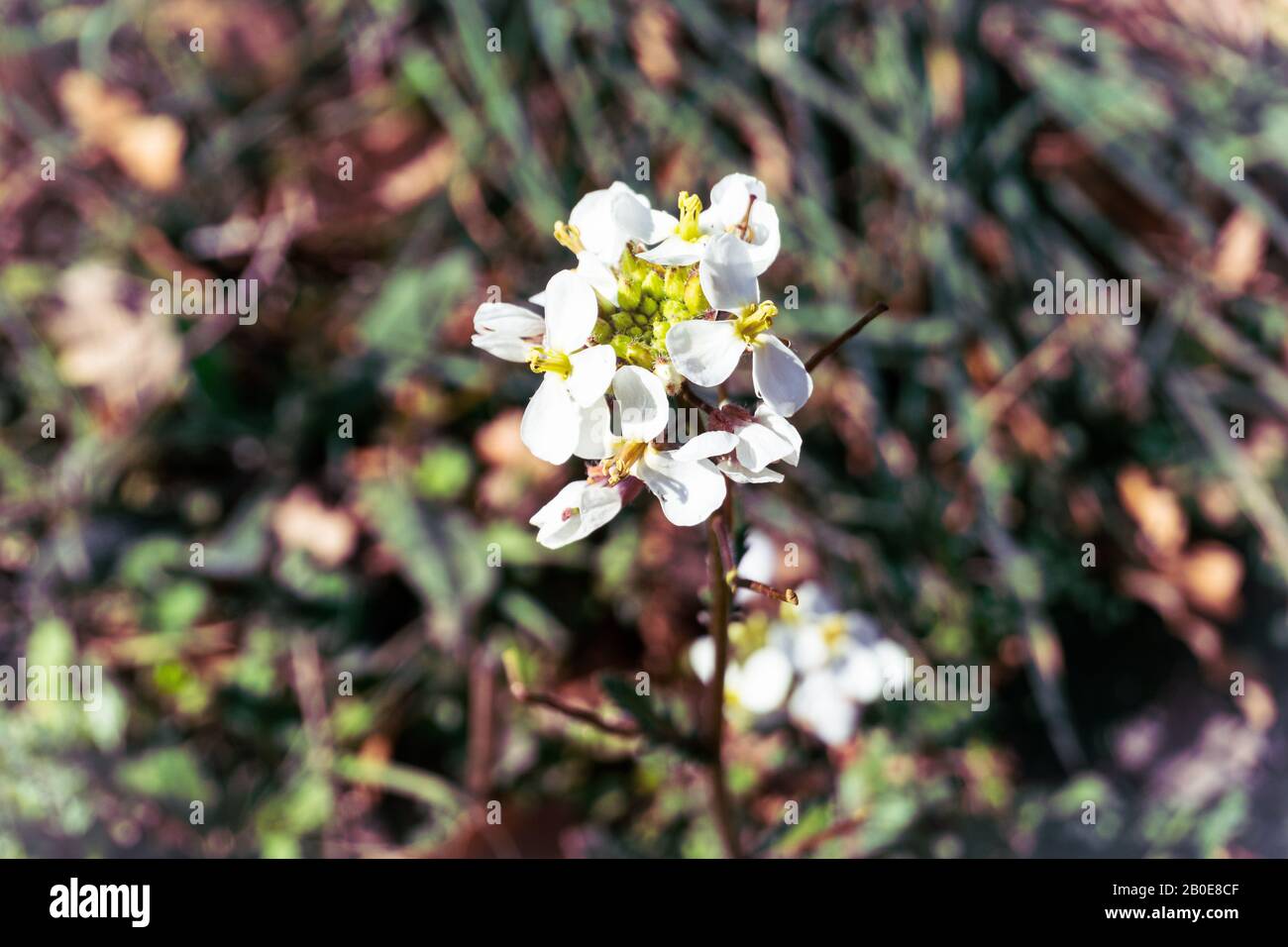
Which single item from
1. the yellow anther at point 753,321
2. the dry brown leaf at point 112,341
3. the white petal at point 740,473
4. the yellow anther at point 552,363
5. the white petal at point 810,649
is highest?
the dry brown leaf at point 112,341

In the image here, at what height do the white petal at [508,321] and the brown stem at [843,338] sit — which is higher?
the white petal at [508,321]

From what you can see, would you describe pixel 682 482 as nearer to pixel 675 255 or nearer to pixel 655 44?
pixel 675 255

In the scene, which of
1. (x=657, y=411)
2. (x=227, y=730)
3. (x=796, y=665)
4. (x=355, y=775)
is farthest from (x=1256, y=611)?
(x=227, y=730)

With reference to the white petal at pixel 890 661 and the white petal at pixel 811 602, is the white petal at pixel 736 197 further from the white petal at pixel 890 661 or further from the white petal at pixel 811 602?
the white petal at pixel 890 661

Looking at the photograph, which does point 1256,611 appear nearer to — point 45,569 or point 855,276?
point 855,276

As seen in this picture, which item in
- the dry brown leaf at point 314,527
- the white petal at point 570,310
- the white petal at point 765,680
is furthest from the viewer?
the dry brown leaf at point 314,527

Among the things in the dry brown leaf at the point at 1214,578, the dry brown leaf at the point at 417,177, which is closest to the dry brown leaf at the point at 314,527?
the dry brown leaf at the point at 417,177

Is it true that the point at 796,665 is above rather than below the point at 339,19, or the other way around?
below

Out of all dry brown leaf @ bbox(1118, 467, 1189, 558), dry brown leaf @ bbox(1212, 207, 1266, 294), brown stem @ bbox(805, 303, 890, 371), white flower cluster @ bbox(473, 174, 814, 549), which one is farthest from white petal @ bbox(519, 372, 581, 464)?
dry brown leaf @ bbox(1212, 207, 1266, 294)
